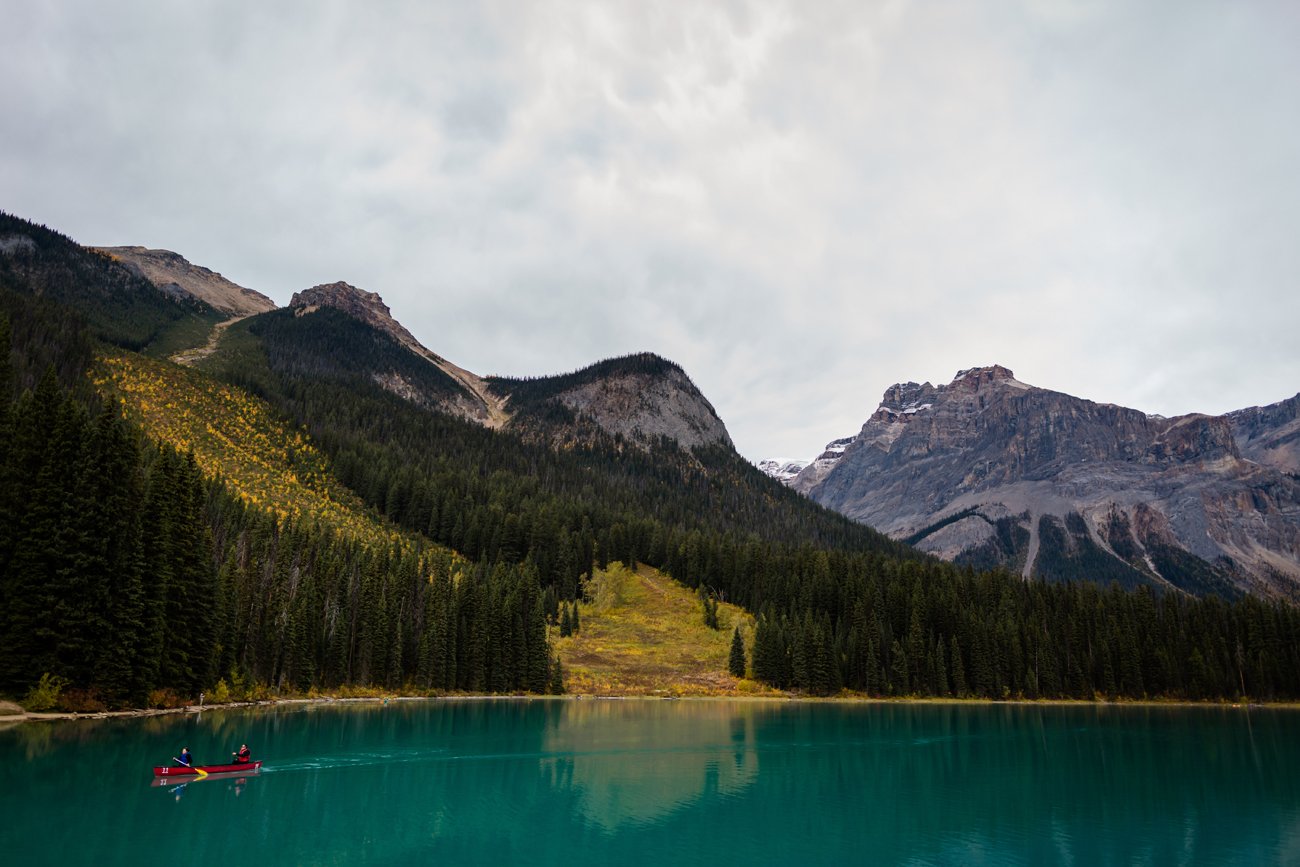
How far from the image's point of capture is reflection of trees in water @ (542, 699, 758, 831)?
128 feet

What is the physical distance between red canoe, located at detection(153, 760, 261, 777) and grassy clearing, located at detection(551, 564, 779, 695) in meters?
71.1

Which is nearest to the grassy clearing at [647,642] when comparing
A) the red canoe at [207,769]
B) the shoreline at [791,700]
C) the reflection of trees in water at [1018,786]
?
the shoreline at [791,700]

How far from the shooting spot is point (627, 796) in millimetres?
40469

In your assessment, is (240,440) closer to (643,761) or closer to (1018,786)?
(643,761)

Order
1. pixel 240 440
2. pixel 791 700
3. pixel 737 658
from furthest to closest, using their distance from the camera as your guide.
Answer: pixel 240 440 < pixel 737 658 < pixel 791 700

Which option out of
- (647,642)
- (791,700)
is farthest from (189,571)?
(791,700)

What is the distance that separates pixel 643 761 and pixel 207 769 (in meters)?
26.3

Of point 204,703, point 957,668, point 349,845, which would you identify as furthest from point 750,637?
point 349,845

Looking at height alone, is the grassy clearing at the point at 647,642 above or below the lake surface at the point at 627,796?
above

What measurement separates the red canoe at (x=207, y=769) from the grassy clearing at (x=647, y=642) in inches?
2801

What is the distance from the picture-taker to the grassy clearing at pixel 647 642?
11181 centimetres

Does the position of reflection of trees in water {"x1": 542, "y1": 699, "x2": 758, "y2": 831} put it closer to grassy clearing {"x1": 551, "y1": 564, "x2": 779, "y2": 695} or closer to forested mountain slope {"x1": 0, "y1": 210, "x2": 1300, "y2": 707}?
grassy clearing {"x1": 551, "y1": 564, "x2": 779, "y2": 695}

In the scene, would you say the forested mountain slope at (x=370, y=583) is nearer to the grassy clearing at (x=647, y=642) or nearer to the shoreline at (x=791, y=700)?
the shoreline at (x=791, y=700)

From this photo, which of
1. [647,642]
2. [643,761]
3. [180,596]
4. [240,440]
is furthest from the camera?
[240,440]
